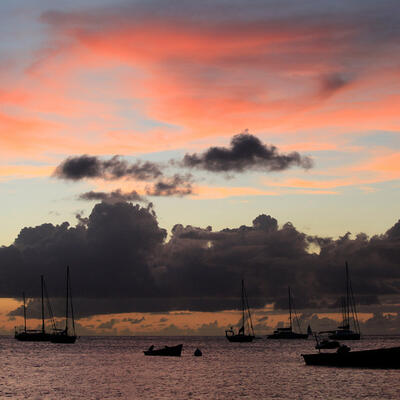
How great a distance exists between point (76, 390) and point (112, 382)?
16.9 metres

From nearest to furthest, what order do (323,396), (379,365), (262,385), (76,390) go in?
(323,396), (76,390), (262,385), (379,365)

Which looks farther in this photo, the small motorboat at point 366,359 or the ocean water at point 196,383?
the small motorboat at point 366,359

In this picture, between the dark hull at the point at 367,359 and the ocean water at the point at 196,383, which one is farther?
the dark hull at the point at 367,359

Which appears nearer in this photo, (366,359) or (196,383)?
(196,383)

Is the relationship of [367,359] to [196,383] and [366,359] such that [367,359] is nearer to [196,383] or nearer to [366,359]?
[366,359]

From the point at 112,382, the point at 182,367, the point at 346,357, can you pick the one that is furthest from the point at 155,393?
the point at 182,367

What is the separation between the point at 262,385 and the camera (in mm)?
124688

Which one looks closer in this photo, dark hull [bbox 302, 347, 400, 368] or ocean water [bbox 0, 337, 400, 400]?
ocean water [bbox 0, 337, 400, 400]

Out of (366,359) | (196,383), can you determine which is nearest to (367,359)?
(366,359)

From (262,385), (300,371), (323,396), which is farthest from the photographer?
(300,371)

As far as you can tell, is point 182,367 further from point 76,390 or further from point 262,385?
point 76,390

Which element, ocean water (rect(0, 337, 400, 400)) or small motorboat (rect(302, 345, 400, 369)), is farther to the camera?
→ small motorboat (rect(302, 345, 400, 369))

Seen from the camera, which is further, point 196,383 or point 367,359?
point 367,359

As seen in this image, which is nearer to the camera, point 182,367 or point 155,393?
point 155,393
